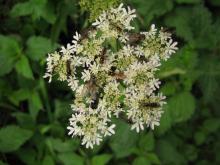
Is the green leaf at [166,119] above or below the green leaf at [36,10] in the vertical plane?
below

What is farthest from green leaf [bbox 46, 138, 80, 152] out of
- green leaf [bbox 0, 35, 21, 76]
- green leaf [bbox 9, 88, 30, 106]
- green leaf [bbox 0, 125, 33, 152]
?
green leaf [bbox 0, 35, 21, 76]

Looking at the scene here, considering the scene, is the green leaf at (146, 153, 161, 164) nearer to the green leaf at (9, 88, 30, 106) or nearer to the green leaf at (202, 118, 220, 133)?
the green leaf at (202, 118, 220, 133)

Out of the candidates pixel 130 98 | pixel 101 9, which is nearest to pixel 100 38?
pixel 101 9

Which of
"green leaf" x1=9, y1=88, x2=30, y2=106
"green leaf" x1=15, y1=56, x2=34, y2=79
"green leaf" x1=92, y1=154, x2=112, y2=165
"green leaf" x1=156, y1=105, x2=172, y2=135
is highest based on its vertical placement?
"green leaf" x1=15, y1=56, x2=34, y2=79

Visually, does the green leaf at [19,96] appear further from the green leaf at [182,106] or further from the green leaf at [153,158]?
the green leaf at [182,106]

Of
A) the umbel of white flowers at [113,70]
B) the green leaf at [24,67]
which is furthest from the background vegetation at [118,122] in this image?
the umbel of white flowers at [113,70]
